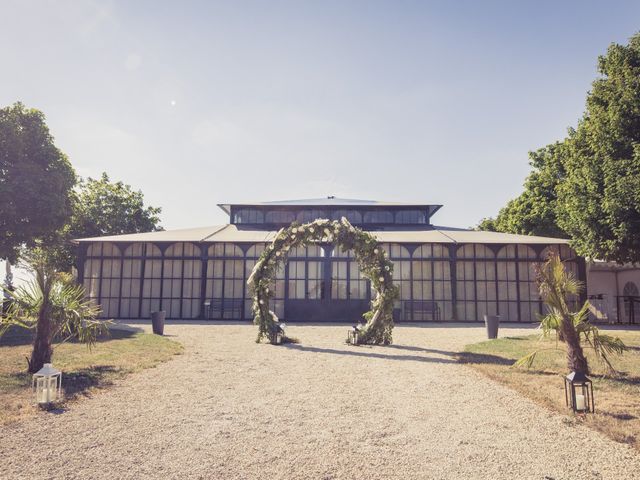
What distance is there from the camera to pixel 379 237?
74.4 ft

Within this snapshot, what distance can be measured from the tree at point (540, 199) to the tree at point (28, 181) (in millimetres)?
26638

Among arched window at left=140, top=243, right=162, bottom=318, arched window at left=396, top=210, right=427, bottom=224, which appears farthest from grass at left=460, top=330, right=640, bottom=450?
arched window at left=140, top=243, right=162, bottom=318

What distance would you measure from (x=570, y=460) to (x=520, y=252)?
64.8ft

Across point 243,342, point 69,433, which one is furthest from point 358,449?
point 243,342

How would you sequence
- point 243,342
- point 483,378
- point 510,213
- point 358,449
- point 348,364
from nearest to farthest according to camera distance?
point 358,449
point 483,378
point 348,364
point 243,342
point 510,213

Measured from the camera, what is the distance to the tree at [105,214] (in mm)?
30133

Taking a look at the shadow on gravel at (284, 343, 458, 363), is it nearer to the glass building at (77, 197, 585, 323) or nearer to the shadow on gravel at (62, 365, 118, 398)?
the shadow on gravel at (62, 365, 118, 398)

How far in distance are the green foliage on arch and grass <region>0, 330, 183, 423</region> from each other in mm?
2921

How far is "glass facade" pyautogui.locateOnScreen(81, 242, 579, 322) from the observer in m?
22.2

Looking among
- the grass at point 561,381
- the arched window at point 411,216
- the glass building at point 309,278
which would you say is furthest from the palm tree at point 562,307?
the arched window at point 411,216

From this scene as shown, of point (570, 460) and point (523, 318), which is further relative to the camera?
point (523, 318)

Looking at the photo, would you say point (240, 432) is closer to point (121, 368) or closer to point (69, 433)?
point (69, 433)

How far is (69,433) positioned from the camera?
207 inches

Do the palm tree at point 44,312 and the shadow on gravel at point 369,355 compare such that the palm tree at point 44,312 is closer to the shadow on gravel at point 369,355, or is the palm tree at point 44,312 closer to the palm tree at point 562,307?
the shadow on gravel at point 369,355
